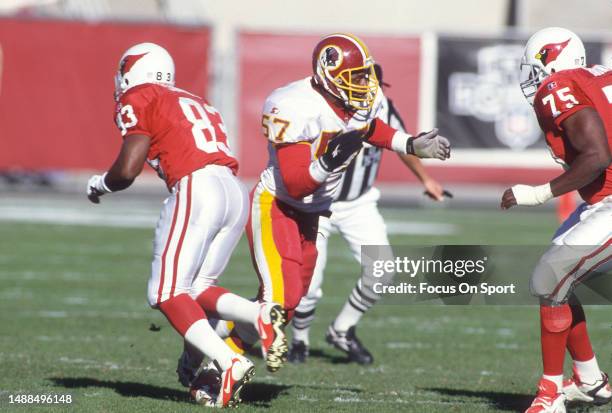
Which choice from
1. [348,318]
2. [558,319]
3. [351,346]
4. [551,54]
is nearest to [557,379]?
[558,319]

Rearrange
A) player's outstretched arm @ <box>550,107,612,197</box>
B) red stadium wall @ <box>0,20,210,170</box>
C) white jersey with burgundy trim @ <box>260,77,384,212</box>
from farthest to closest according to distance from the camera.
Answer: red stadium wall @ <box>0,20,210,170</box> → white jersey with burgundy trim @ <box>260,77,384,212</box> → player's outstretched arm @ <box>550,107,612,197</box>

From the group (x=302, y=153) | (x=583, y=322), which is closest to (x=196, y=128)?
(x=302, y=153)

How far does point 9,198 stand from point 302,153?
13.1 meters

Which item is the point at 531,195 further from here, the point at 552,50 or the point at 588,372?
the point at 588,372

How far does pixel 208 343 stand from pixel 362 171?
2.35 m

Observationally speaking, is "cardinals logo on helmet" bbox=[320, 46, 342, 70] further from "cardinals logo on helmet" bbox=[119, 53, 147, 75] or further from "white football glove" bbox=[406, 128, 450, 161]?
"cardinals logo on helmet" bbox=[119, 53, 147, 75]

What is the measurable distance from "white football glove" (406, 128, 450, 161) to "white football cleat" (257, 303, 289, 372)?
0.96 metres

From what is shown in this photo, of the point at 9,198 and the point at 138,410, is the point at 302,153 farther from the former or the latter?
the point at 9,198

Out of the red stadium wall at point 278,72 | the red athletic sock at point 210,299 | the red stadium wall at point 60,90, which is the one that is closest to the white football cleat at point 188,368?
the red athletic sock at point 210,299

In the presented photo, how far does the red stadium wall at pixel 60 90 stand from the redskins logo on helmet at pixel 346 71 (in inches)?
456

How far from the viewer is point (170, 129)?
540 cm

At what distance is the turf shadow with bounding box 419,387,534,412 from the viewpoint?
550 cm

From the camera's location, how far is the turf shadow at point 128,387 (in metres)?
5.61

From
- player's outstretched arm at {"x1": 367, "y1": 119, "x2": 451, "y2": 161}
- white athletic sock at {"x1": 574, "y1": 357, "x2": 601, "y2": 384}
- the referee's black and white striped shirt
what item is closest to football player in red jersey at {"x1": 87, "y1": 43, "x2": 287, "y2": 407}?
player's outstretched arm at {"x1": 367, "y1": 119, "x2": 451, "y2": 161}
